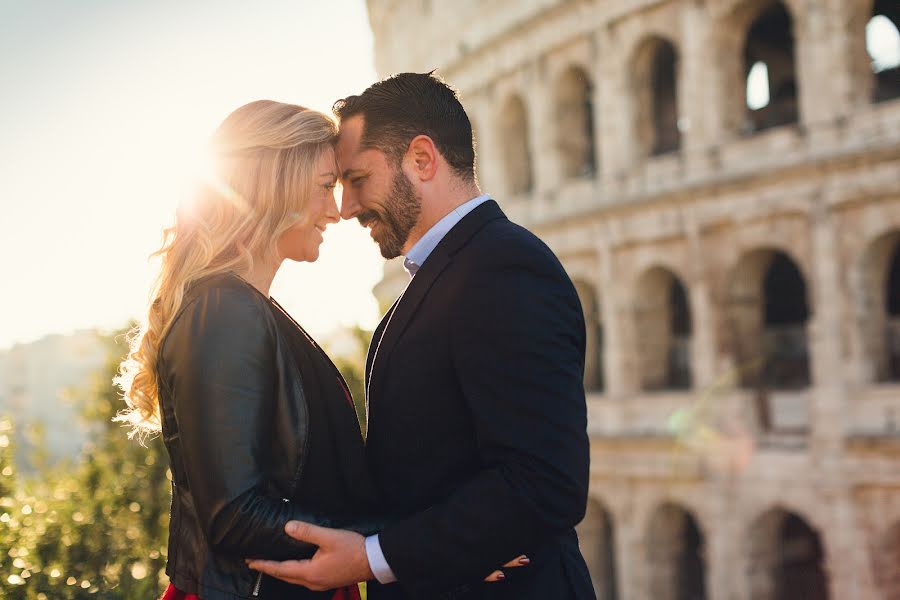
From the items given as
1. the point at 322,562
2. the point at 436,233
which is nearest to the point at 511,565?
the point at 322,562

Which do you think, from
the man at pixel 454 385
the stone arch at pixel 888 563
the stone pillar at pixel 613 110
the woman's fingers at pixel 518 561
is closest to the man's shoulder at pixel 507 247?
the man at pixel 454 385

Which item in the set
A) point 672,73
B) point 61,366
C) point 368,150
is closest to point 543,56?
point 672,73

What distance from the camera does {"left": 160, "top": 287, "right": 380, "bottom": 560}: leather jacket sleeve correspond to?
7.78 feet

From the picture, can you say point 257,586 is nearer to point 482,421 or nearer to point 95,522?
point 482,421

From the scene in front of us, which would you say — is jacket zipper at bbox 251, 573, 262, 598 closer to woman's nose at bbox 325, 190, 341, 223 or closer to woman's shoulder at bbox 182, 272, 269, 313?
woman's shoulder at bbox 182, 272, 269, 313

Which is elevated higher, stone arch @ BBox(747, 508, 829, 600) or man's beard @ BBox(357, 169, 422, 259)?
man's beard @ BBox(357, 169, 422, 259)

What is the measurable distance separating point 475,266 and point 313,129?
61 cm

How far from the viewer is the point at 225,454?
237cm

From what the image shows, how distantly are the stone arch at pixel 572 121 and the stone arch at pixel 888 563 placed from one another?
27.7 feet

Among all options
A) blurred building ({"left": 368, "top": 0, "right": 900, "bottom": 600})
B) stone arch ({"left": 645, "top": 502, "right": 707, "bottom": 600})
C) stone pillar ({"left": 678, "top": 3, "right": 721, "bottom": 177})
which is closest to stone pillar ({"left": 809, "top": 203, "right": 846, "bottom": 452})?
blurred building ({"left": 368, "top": 0, "right": 900, "bottom": 600})

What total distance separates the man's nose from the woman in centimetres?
5

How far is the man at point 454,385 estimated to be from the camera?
2.35 m

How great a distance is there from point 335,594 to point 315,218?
1.06 meters

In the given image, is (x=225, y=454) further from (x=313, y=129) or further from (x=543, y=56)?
(x=543, y=56)
